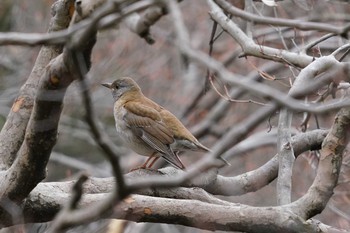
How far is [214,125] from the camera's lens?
447 inches

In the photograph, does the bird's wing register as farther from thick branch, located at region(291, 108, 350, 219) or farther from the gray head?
thick branch, located at region(291, 108, 350, 219)

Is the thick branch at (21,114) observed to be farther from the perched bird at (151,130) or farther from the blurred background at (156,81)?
the blurred background at (156,81)

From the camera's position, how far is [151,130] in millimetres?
6961

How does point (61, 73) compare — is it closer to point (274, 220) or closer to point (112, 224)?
point (274, 220)

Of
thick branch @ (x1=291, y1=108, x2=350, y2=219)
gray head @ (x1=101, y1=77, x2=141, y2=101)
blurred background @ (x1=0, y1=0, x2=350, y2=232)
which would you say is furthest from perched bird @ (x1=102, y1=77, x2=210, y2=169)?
blurred background @ (x1=0, y1=0, x2=350, y2=232)

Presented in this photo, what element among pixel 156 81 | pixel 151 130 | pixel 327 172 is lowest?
pixel 327 172

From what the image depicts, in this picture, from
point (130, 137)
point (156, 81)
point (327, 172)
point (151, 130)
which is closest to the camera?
point (327, 172)

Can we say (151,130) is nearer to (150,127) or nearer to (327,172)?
(150,127)

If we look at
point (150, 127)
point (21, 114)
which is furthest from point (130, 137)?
point (21, 114)

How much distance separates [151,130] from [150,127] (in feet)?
0.19

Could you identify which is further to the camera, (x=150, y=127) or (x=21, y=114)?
(x=150, y=127)

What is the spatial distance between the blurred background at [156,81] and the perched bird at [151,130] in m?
2.85

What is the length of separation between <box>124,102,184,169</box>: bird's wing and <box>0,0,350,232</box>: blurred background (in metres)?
2.91

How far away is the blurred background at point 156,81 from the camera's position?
36.5ft
